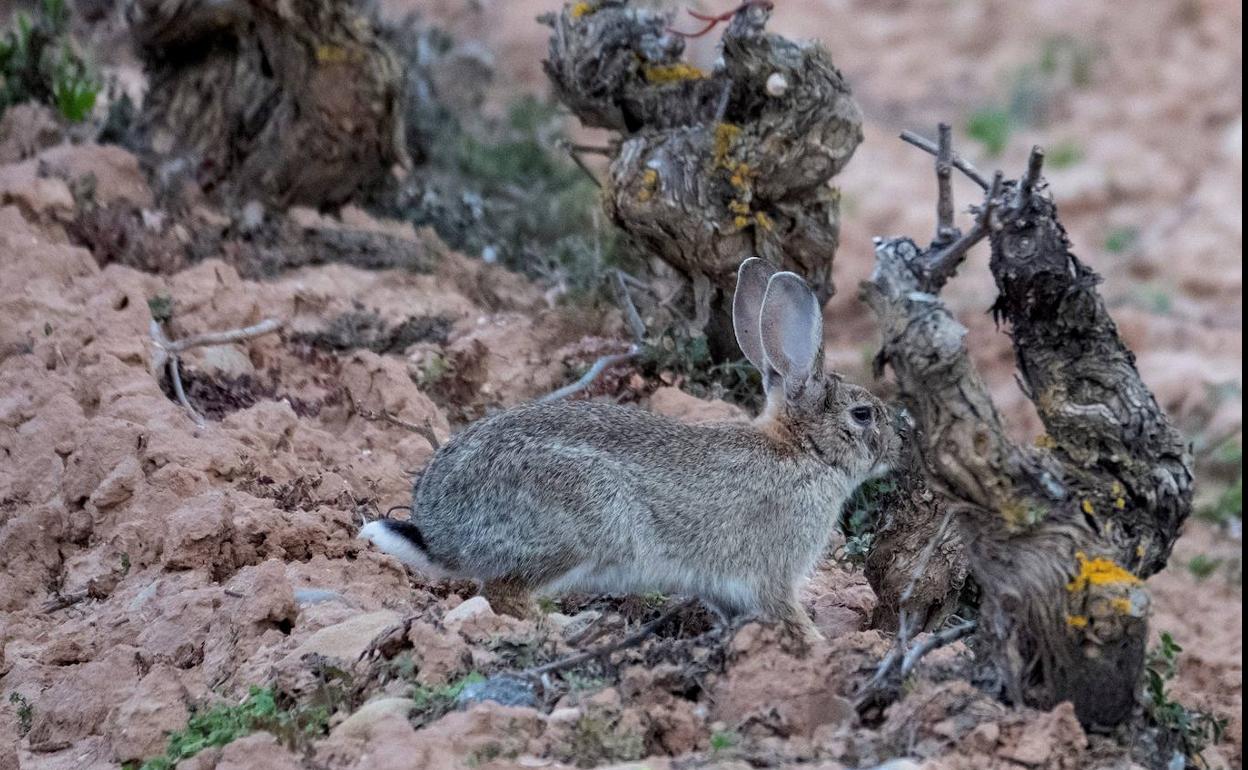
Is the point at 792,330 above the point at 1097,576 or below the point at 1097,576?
above

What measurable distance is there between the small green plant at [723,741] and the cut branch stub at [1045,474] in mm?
764

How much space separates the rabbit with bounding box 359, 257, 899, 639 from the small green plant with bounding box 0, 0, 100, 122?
538cm

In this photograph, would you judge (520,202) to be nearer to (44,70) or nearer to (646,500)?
(44,70)

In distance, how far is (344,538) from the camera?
6000mm

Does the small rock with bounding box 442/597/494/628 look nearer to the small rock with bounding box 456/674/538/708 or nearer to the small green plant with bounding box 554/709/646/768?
the small rock with bounding box 456/674/538/708

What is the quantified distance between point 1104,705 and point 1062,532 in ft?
1.52

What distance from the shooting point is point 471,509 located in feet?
17.6

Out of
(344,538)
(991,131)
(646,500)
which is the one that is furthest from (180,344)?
(991,131)

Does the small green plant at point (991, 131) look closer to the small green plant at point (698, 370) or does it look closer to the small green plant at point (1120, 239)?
the small green plant at point (1120, 239)

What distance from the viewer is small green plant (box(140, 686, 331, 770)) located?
4.42m

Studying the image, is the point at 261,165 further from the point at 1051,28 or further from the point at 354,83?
the point at 1051,28

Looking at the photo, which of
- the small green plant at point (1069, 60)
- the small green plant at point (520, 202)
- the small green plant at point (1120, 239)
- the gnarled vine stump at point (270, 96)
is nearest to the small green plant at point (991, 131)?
the small green plant at point (1069, 60)

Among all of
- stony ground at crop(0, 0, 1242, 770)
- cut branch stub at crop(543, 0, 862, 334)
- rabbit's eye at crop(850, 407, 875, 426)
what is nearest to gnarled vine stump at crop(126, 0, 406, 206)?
stony ground at crop(0, 0, 1242, 770)

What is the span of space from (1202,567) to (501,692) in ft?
18.8
